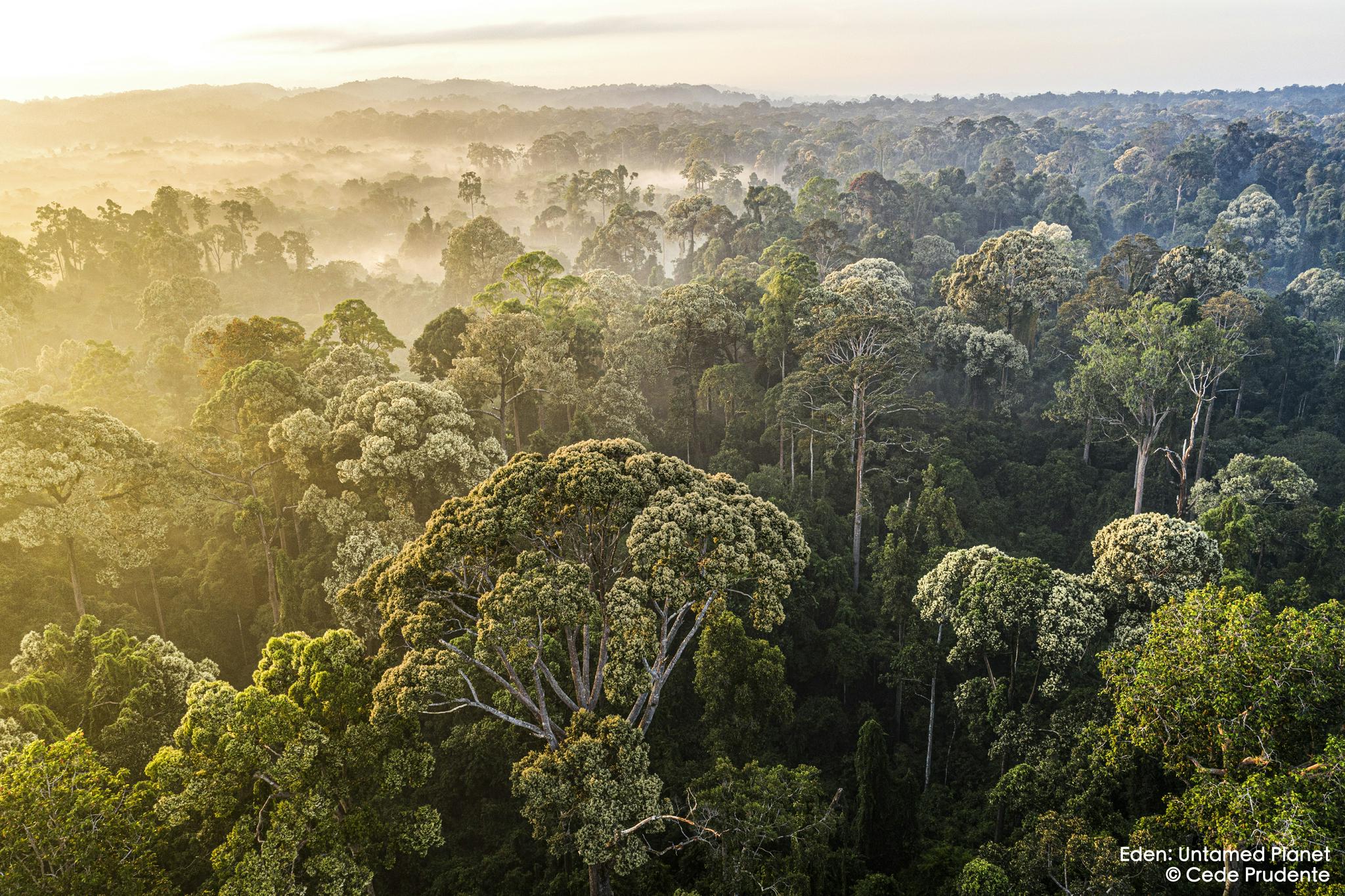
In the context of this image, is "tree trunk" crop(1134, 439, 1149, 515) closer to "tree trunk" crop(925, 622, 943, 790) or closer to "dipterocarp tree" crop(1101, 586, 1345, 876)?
"tree trunk" crop(925, 622, 943, 790)

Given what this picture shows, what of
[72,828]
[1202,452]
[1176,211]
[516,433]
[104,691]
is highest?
[1176,211]

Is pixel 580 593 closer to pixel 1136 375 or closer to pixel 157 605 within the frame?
pixel 157 605

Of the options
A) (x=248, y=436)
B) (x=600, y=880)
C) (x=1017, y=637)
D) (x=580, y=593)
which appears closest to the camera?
(x=580, y=593)

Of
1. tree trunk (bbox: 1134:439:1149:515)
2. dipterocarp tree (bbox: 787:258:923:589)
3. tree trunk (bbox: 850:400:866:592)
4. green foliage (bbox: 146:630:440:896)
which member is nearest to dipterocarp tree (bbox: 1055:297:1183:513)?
tree trunk (bbox: 1134:439:1149:515)

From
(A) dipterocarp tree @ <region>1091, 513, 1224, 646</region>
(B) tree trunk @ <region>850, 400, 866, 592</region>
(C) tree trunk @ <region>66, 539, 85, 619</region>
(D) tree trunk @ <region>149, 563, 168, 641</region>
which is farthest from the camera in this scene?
(B) tree trunk @ <region>850, 400, 866, 592</region>

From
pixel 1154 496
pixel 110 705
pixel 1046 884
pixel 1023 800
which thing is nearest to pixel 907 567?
pixel 1023 800

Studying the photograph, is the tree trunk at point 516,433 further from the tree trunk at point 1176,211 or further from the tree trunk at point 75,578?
the tree trunk at point 1176,211

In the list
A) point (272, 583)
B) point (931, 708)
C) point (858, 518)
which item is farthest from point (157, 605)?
point (931, 708)
